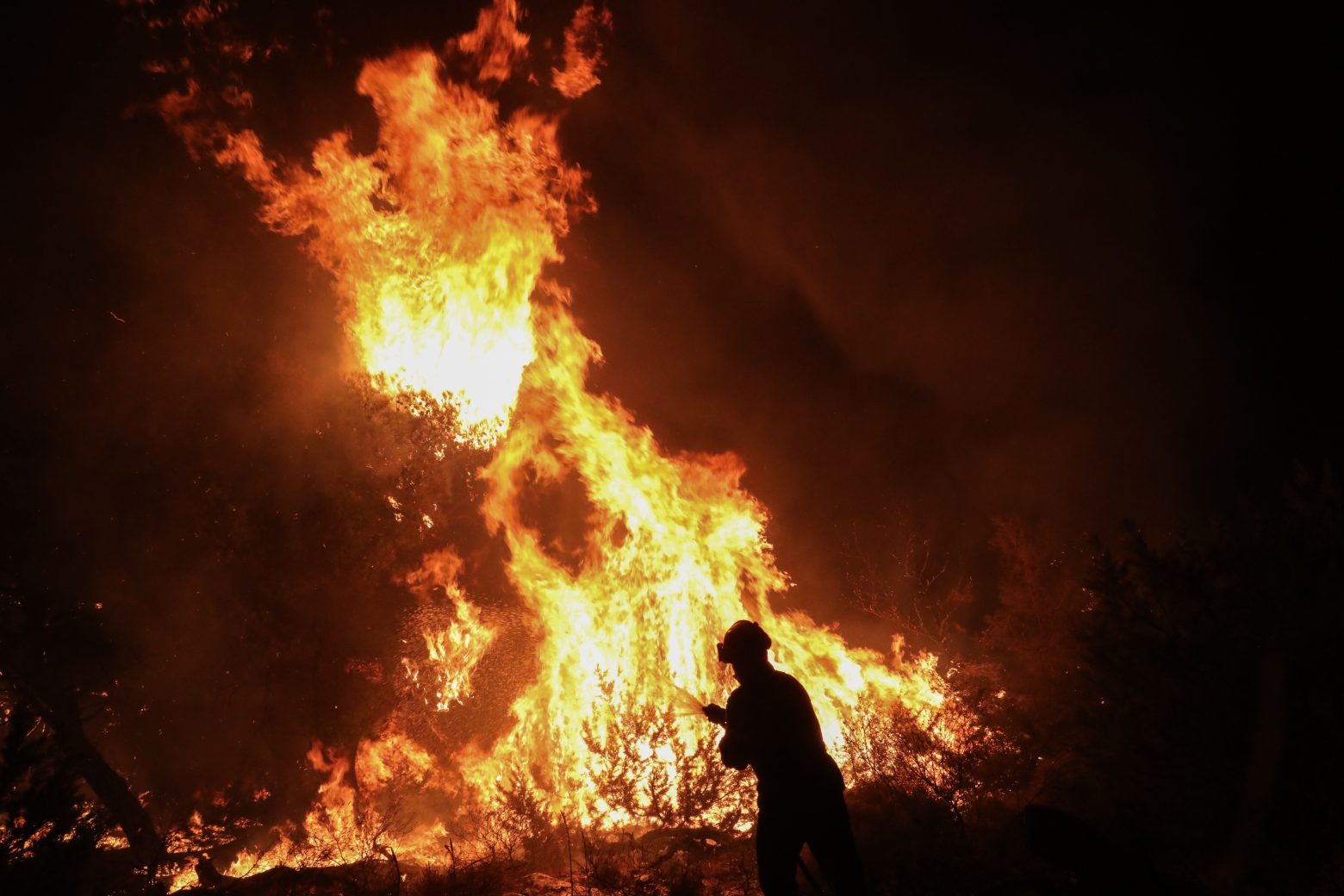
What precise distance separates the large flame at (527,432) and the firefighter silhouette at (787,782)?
5.90 metres

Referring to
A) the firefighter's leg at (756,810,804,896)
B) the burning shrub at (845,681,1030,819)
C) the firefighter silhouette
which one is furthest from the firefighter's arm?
the burning shrub at (845,681,1030,819)

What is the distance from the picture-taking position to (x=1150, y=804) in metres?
5.48

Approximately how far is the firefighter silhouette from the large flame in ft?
19.3

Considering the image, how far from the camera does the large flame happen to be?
10.4 metres

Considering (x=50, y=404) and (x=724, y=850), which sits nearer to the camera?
(x=724, y=850)

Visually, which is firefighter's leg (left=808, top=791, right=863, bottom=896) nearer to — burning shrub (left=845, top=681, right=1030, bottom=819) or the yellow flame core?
burning shrub (left=845, top=681, right=1030, bottom=819)

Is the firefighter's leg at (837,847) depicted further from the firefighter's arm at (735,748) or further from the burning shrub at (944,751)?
the burning shrub at (944,751)

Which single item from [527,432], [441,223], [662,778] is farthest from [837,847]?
[441,223]

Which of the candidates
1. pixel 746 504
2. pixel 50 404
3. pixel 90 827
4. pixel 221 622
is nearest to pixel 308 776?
pixel 221 622

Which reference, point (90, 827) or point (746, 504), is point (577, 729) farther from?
point (90, 827)

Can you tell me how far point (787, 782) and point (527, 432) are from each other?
9.01m

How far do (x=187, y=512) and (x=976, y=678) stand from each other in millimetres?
12965

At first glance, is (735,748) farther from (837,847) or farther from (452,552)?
(452,552)

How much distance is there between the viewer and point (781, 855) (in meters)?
4.02
